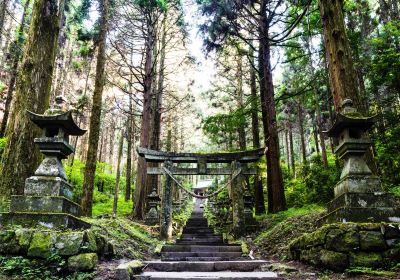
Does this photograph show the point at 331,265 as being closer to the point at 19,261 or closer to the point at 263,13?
the point at 19,261

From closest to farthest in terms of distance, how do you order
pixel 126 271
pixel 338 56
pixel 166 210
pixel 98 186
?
pixel 126 271 → pixel 338 56 → pixel 166 210 → pixel 98 186

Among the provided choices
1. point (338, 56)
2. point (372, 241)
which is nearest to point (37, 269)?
point (372, 241)

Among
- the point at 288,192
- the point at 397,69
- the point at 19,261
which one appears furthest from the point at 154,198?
the point at 397,69

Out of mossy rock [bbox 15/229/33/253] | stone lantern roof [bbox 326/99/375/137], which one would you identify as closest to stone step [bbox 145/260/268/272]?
mossy rock [bbox 15/229/33/253]

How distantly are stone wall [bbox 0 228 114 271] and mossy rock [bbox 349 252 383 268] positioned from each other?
160 inches

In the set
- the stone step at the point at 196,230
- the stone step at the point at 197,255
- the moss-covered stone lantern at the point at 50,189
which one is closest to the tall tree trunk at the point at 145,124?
the stone step at the point at 196,230

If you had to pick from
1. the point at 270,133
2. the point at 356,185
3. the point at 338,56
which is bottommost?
the point at 356,185

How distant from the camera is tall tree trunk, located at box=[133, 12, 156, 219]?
46.8 ft

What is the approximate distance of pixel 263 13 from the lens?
46.4ft

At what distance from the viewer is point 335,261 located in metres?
4.95

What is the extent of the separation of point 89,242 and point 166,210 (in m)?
5.74

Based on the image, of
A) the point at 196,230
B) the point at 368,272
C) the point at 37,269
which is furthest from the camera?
the point at 196,230

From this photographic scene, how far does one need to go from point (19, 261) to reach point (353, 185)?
17.9ft

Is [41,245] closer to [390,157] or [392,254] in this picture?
[392,254]
